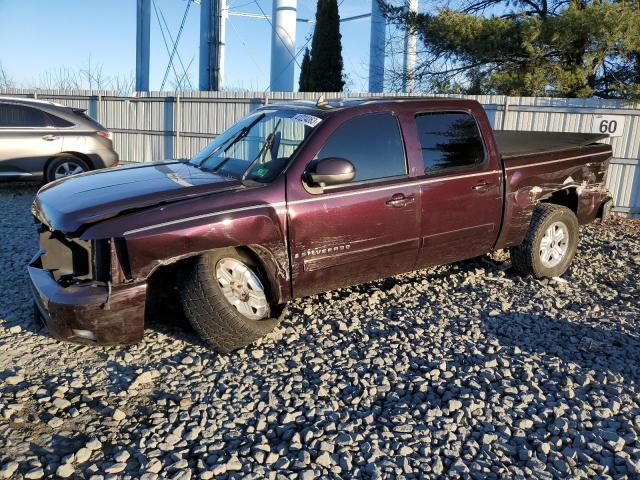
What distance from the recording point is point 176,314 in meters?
4.88

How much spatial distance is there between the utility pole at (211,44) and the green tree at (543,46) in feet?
23.7

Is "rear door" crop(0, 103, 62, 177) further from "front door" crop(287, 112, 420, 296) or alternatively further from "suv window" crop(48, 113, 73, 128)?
"front door" crop(287, 112, 420, 296)

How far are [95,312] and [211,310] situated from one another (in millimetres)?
748

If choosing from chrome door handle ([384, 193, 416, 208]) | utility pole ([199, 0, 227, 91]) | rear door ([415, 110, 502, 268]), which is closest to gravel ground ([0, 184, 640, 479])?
rear door ([415, 110, 502, 268])

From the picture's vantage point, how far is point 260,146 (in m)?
4.77

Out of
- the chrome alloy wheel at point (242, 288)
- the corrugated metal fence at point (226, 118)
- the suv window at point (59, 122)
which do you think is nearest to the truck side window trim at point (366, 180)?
the chrome alloy wheel at point (242, 288)

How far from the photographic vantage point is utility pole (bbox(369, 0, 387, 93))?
768 inches

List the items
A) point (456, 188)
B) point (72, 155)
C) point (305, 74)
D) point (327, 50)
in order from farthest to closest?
point (305, 74), point (327, 50), point (72, 155), point (456, 188)

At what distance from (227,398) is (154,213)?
131 centimetres

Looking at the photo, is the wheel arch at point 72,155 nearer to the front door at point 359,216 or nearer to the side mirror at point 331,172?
the front door at point 359,216

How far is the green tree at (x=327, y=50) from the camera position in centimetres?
2044

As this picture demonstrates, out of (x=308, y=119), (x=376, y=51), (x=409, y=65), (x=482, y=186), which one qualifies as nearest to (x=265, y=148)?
(x=308, y=119)

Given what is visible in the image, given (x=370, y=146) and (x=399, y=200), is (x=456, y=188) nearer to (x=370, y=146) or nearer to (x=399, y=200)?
(x=399, y=200)

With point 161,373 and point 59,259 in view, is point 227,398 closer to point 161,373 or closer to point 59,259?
point 161,373
